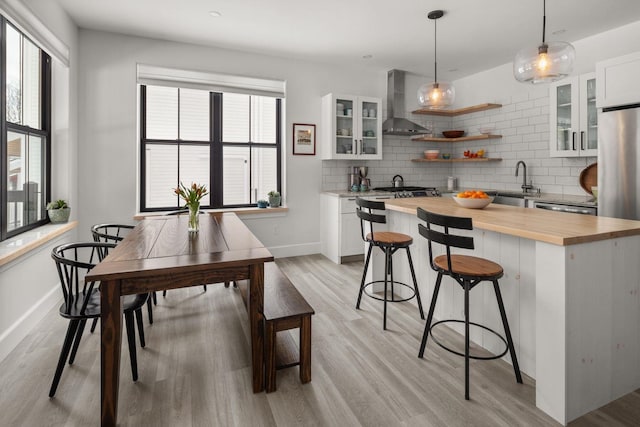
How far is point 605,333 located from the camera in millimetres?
1824

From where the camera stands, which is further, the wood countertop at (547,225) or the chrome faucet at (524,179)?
the chrome faucet at (524,179)

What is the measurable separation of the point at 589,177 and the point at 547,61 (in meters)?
2.48

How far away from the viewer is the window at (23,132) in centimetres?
268

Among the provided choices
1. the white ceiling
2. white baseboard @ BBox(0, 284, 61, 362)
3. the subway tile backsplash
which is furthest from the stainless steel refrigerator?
white baseboard @ BBox(0, 284, 61, 362)

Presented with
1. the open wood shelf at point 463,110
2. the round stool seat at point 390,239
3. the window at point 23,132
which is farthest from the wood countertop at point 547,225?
the window at point 23,132

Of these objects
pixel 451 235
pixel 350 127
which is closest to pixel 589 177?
pixel 350 127

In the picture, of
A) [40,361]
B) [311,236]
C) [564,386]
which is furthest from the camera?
[311,236]

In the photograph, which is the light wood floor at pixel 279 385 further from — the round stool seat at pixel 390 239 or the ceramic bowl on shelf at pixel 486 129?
the ceramic bowl on shelf at pixel 486 129

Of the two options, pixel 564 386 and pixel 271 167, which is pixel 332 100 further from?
pixel 564 386

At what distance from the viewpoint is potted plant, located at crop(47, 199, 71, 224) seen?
11.3 feet

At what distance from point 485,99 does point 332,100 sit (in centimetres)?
249

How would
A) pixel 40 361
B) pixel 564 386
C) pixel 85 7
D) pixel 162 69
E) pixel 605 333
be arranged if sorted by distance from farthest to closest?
pixel 162 69, pixel 85 7, pixel 40 361, pixel 605 333, pixel 564 386

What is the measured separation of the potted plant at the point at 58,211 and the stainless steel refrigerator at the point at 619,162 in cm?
527

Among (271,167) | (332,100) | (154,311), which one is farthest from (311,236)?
(154,311)
